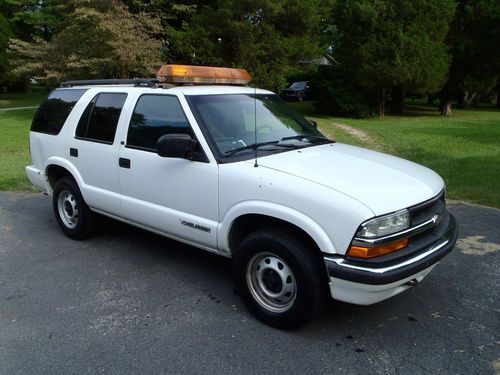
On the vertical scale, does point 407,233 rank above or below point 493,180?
above

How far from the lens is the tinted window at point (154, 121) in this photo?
419 cm

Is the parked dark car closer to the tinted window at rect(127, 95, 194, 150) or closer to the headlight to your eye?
the tinted window at rect(127, 95, 194, 150)

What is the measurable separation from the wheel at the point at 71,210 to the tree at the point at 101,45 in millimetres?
12447

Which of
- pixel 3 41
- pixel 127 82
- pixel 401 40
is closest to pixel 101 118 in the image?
pixel 127 82

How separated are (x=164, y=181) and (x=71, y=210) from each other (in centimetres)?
193

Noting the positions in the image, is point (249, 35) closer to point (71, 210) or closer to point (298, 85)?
point (71, 210)

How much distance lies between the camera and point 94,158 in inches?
195

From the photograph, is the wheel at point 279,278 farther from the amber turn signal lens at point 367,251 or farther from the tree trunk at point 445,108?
the tree trunk at point 445,108

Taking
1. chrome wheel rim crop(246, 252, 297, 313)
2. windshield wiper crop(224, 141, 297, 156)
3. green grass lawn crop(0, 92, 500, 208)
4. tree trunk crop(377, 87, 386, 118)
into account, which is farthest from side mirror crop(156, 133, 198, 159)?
tree trunk crop(377, 87, 386, 118)

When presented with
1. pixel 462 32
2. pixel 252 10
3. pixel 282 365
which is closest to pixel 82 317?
pixel 282 365

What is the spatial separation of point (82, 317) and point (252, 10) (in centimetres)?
1615

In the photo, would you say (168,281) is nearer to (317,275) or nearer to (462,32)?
(317,275)

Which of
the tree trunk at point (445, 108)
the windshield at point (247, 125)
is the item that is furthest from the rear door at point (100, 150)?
the tree trunk at point (445, 108)

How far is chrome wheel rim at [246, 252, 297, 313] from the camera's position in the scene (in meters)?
3.49
